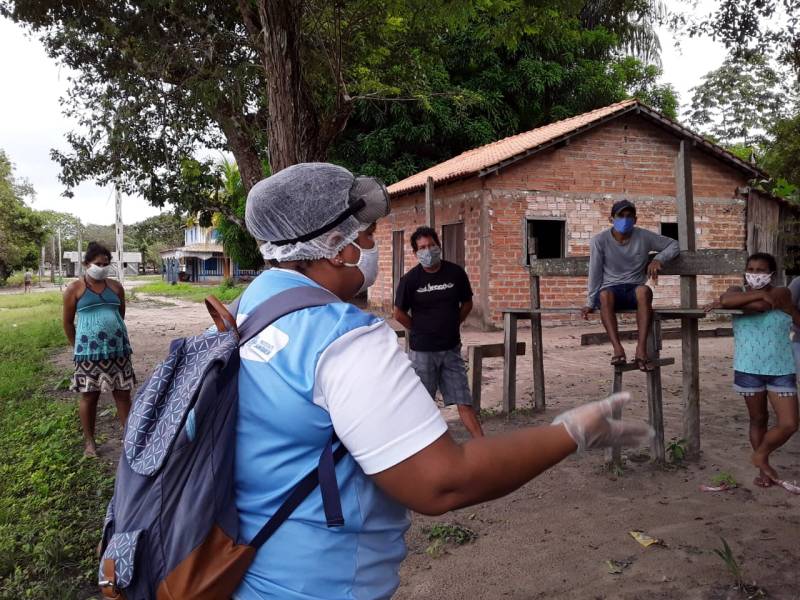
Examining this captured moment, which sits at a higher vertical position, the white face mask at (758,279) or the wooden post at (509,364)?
the white face mask at (758,279)

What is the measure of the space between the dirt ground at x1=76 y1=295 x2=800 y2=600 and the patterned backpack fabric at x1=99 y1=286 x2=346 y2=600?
2.32 meters

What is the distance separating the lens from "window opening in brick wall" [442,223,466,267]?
1449cm

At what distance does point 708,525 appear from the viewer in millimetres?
3875

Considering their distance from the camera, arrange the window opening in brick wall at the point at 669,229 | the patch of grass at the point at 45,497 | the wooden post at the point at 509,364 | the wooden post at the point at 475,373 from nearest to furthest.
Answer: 1. the patch of grass at the point at 45,497
2. the wooden post at the point at 475,373
3. the wooden post at the point at 509,364
4. the window opening in brick wall at the point at 669,229

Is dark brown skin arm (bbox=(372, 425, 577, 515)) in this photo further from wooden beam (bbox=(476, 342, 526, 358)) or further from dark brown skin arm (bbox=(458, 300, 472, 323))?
wooden beam (bbox=(476, 342, 526, 358))

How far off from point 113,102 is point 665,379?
31.3 feet

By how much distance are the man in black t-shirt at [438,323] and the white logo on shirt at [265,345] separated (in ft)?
13.8

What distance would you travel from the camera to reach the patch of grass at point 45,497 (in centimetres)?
354

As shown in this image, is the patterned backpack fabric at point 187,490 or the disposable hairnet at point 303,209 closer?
the patterned backpack fabric at point 187,490

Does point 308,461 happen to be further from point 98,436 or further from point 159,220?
point 159,220

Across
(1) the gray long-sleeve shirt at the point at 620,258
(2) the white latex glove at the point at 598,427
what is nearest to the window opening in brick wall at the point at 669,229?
(1) the gray long-sleeve shirt at the point at 620,258

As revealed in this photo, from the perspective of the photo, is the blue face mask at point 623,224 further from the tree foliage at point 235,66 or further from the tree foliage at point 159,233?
the tree foliage at point 159,233

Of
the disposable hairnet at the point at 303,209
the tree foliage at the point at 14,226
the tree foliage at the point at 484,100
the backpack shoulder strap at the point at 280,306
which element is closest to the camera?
the backpack shoulder strap at the point at 280,306

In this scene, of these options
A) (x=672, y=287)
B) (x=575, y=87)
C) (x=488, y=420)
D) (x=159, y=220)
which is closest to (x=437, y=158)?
(x=575, y=87)
